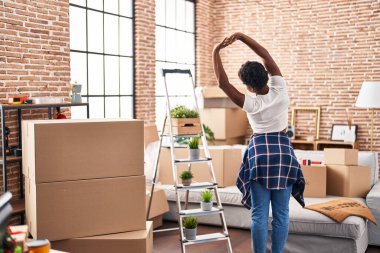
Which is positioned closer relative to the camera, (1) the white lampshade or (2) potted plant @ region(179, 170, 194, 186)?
(2) potted plant @ region(179, 170, 194, 186)

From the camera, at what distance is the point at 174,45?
784 cm

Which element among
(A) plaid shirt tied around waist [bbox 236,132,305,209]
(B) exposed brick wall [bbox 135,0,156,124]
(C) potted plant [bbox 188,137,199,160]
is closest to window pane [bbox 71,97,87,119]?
(B) exposed brick wall [bbox 135,0,156,124]

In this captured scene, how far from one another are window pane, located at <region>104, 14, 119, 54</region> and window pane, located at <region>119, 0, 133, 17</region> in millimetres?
164

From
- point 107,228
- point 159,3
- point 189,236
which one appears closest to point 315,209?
point 189,236

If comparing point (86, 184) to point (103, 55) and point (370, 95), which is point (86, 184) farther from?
Answer: point (370, 95)

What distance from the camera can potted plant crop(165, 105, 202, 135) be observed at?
459 cm

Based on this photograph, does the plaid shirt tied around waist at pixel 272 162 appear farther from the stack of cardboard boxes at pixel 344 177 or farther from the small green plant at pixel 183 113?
the stack of cardboard boxes at pixel 344 177

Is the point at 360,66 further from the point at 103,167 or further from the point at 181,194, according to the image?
the point at 103,167

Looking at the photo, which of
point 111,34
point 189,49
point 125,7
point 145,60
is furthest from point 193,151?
point 189,49

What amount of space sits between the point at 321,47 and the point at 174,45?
2.26 metres

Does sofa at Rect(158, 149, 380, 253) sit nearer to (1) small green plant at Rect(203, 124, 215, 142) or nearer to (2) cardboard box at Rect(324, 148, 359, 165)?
(2) cardboard box at Rect(324, 148, 359, 165)

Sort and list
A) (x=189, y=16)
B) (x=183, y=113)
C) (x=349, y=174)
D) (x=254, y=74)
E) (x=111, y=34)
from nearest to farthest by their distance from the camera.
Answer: (x=254, y=74)
(x=183, y=113)
(x=349, y=174)
(x=111, y=34)
(x=189, y=16)

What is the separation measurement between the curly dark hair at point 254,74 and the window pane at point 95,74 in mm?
3019

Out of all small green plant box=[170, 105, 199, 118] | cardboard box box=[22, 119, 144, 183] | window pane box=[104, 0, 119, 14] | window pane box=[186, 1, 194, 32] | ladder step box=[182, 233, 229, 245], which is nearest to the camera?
cardboard box box=[22, 119, 144, 183]
